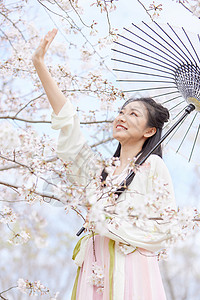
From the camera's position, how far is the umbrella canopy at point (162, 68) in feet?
6.15

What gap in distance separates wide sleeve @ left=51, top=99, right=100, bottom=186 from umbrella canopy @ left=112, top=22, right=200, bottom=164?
2.01ft

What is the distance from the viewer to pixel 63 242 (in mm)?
6480

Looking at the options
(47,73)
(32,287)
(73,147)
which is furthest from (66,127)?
(32,287)

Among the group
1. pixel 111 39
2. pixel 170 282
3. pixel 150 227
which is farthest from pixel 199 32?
pixel 170 282

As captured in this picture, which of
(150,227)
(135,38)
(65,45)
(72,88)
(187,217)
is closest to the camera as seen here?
(187,217)

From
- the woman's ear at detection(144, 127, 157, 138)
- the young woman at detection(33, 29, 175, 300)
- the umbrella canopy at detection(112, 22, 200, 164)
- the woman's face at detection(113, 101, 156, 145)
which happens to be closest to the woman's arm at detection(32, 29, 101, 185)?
the young woman at detection(33, 29, 175, 300)

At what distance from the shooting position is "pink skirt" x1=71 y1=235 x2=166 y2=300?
132 centimetres

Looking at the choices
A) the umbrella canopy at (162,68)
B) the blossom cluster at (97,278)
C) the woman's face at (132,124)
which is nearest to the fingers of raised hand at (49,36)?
the woman's face at (132,124)

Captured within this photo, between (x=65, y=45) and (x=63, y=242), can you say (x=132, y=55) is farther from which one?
(x=63, y=242)

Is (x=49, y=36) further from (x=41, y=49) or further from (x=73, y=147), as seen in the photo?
(x=73, y=147)

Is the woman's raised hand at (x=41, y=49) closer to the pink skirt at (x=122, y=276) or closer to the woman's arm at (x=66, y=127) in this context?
→ the woman's arm at (x=66, y=127)

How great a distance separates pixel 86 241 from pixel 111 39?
4.11 ft

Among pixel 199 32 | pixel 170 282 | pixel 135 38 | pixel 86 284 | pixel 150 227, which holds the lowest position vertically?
pixel 170 282

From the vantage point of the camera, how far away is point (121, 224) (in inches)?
50.6
